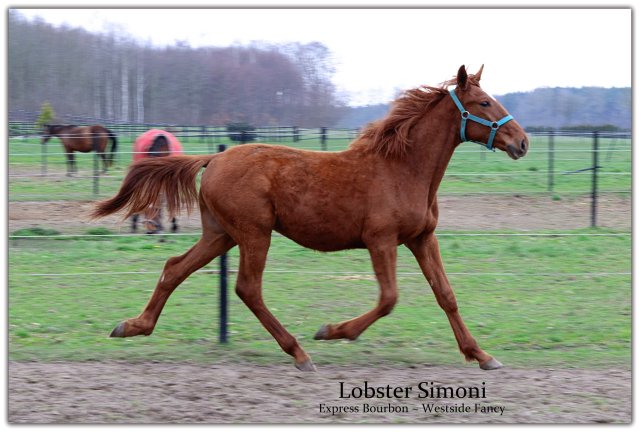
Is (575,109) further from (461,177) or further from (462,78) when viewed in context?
(462,78)

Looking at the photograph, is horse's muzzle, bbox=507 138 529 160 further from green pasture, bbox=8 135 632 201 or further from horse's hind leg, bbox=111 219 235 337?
green pasture, bbox=8 135 632 201

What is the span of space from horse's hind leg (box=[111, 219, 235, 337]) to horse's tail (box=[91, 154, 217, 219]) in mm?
303

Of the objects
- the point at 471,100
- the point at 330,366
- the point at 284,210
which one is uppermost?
the point at 471,100

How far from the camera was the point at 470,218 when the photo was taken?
11984 millimetres

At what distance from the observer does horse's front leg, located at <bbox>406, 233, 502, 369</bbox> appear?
505 cm

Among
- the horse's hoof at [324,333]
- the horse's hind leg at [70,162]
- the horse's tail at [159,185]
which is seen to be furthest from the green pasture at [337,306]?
the horse's hind leg at [70,162]

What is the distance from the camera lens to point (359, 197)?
5020 mm

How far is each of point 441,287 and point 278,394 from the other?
1.44 meters

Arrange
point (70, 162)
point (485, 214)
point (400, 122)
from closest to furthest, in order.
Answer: point (400, 122) → point (485, 214) → point (70, 162)

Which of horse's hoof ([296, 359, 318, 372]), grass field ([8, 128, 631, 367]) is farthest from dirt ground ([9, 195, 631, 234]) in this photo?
horse's hoof ([296, 359, 318, 372])

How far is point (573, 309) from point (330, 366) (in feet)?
8.79

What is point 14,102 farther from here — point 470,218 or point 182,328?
point 182,328

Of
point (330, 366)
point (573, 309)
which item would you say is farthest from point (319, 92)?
point (330, 366)

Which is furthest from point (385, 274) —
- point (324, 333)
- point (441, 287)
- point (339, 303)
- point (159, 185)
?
point (339, 303)
